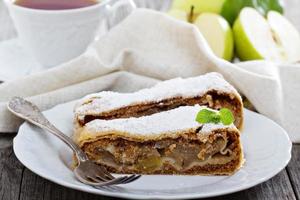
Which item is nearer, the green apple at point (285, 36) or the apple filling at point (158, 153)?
the apple filling at point (158, 153)

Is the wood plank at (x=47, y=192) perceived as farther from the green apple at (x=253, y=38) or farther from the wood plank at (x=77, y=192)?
the green apple at (x=253, y=38)

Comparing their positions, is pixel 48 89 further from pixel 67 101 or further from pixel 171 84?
pixel 171 84

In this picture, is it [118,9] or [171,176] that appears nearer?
[171,176]

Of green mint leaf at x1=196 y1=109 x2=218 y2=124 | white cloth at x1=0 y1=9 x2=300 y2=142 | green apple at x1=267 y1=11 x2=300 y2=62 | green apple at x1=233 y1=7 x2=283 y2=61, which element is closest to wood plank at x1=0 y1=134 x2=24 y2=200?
white cloth at x1=0 y1=9 x2=300 y2=142

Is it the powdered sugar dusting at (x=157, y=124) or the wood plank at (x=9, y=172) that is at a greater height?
the powdered sugar dusting at (x=157, y=124)

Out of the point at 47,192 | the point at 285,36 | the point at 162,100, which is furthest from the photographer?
the point at 285,36

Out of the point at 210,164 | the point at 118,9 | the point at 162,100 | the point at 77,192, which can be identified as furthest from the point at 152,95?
the point at 118,9

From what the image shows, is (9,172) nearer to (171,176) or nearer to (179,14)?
(171,176)

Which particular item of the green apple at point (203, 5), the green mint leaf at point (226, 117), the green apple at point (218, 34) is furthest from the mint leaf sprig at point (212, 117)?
the green apple at point (203, 5)
